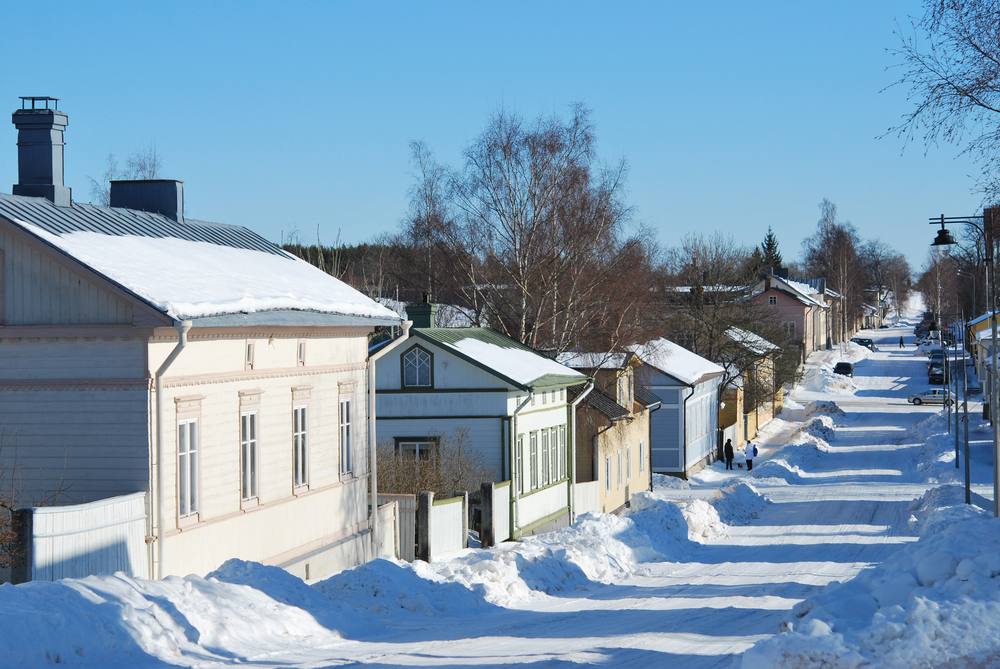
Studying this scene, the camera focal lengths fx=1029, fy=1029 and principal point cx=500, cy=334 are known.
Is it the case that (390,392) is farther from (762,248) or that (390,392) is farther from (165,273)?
(762,248)

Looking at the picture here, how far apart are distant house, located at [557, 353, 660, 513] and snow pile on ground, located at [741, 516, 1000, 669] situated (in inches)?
776

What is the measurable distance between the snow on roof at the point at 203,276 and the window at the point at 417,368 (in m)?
5.72

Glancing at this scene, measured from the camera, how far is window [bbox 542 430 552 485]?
27062 millimetres

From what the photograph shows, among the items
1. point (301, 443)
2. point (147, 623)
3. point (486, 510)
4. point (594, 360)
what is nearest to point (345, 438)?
point (301, 443)

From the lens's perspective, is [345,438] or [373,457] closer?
[345,438]

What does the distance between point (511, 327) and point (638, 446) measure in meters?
6.97

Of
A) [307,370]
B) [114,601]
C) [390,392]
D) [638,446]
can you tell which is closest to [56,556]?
[114,601]

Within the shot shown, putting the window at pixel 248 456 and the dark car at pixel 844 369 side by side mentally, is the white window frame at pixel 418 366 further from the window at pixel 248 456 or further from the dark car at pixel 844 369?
the dark car at pixel 844 369

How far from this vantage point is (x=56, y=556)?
1120cm

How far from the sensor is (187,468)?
44.6 feet

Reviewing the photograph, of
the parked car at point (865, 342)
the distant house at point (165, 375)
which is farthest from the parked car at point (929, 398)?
the distant house at point (165, 375)

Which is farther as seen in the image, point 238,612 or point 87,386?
point 87,386

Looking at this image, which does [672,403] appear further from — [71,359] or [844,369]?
[844,369]

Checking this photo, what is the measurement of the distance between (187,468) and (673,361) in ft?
104
